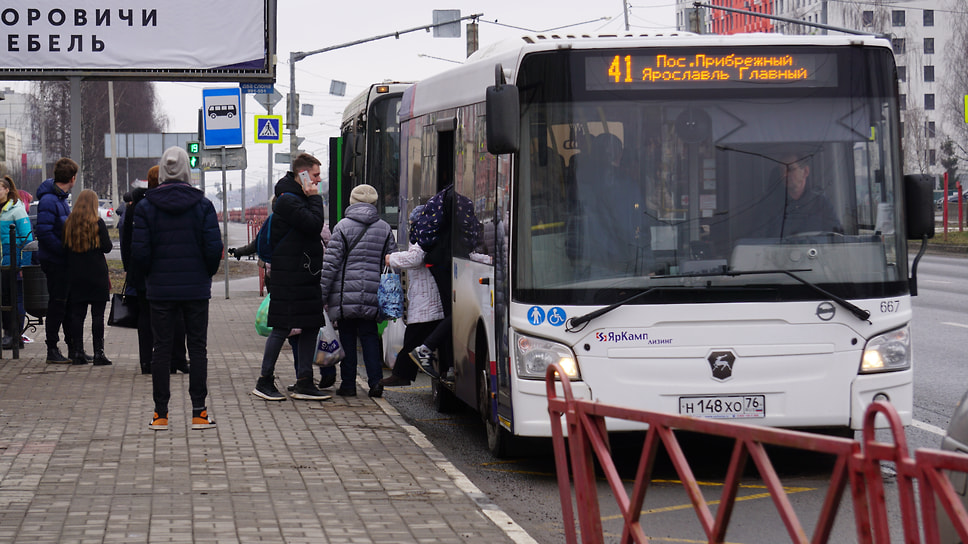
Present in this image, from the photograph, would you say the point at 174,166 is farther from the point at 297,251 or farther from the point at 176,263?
the point at 297,251

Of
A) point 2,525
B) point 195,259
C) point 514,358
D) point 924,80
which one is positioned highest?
point 924,80

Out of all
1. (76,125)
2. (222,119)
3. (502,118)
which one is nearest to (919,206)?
(502,118)

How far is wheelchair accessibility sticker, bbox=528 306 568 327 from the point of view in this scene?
7.93 metres

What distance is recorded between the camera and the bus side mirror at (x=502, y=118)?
7.74 metres

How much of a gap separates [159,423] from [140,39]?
26.0 ft

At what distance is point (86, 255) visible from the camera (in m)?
13.6

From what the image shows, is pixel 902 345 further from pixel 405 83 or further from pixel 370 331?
pixel 405 83

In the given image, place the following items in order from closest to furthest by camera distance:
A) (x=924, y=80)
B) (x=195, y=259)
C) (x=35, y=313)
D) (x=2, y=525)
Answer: (x=2, y=525), (x=195, y=259), (x=35, y=313), (x=924, y=80)

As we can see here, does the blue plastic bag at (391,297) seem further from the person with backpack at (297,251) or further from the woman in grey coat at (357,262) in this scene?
the person with backpack at (297,251)

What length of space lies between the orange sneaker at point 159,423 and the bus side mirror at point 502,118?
10.7 ft

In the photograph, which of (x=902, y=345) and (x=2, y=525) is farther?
(x=902, y=345)

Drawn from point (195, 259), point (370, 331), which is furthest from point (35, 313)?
point (195, 259)

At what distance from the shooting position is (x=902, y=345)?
8.19 meters

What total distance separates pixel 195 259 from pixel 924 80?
375 ft
